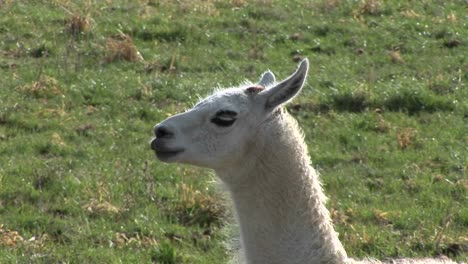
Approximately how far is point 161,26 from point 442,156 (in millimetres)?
5371

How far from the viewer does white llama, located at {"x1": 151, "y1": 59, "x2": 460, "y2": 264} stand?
706 cm

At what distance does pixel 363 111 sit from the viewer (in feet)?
45.8

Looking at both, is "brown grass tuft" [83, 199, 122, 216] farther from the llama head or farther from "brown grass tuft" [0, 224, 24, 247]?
the llama head

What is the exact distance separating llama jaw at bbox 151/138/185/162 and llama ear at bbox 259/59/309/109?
1.94ft

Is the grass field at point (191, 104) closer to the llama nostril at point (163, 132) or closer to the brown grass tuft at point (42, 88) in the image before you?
the brown grass tuft at point (42, 88)

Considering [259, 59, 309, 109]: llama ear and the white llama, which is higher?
[259, 59, 309, 109]: llama ear

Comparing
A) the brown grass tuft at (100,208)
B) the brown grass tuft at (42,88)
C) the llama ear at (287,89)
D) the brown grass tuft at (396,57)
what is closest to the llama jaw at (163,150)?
the llama ear at (287,89)

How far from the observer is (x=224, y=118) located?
7262 millimetres

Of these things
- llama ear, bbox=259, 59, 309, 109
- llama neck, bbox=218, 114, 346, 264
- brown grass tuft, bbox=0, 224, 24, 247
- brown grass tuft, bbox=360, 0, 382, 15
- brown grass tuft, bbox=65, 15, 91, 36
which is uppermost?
llama ear, bbox=259, 59, 309, 109

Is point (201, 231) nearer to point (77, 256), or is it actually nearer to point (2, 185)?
point (77, 256)

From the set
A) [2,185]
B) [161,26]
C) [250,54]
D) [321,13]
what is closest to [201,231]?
[2,185]

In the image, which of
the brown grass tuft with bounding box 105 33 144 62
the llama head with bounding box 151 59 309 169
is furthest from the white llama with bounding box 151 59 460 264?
the brown grass tuft with bounding box 105 33 144 62

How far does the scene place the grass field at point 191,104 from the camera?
10.1 metres

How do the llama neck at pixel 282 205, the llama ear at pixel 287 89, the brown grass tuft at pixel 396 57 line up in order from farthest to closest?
the brown grass tuft at pixel 396 57 → the llama ear at pixel 287 89 → the llama neck at pixel 282 205
